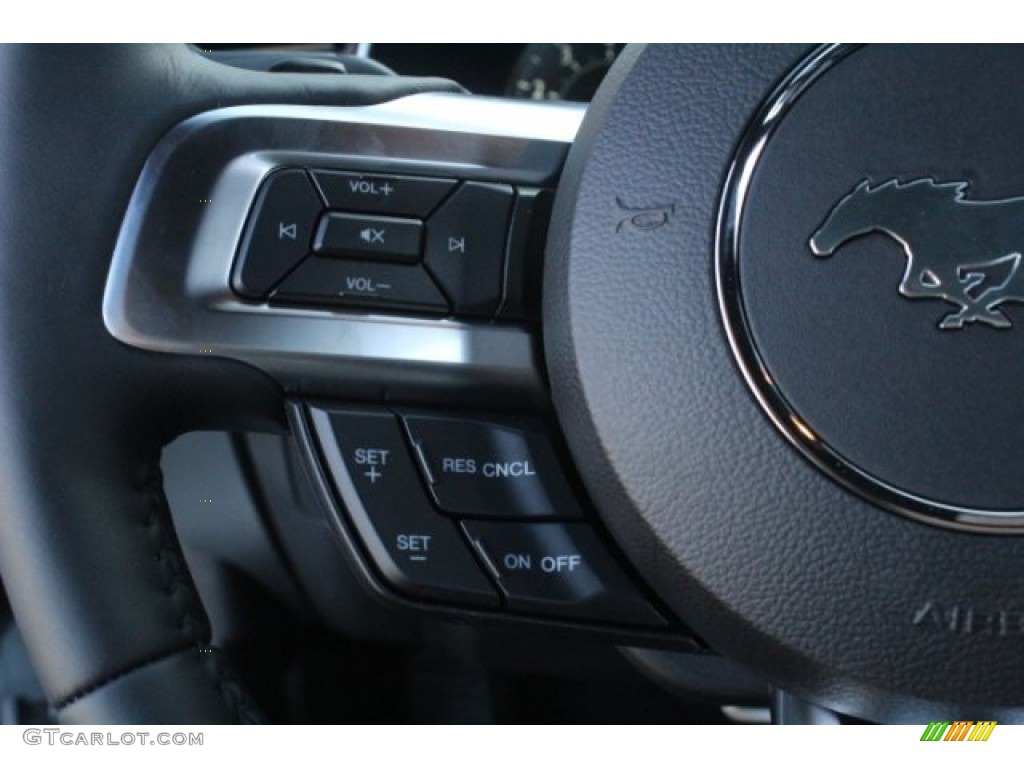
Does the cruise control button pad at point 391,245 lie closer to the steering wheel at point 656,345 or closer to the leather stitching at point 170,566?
the steering wheel at point 656,345

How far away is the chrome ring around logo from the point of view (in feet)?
2.40

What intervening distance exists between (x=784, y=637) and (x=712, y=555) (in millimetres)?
58

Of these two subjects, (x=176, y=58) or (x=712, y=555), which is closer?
(x=712, y=555)

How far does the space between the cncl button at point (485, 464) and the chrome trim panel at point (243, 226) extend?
3 centimetres

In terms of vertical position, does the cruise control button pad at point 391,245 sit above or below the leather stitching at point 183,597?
above

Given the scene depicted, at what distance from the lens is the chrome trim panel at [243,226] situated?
81 centimetres

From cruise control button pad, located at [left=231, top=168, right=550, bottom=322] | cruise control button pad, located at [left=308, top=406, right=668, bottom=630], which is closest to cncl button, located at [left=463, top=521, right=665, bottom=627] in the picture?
cruise control button pad, located at [left=308, top=406, right=668, bottom=630]

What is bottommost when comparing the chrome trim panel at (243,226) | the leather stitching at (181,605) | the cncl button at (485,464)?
the leather stitching at (181,605)

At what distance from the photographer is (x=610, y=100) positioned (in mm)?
797

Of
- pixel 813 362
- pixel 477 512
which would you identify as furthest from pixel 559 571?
pixel 813 362

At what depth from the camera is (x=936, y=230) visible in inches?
29.7

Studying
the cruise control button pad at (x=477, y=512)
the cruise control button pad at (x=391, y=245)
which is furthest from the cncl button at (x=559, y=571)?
the cruise control button pad at (x=391, y=245)

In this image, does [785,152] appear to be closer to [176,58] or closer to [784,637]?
[784,637]

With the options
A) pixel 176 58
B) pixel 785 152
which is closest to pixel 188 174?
pixel 176 58
